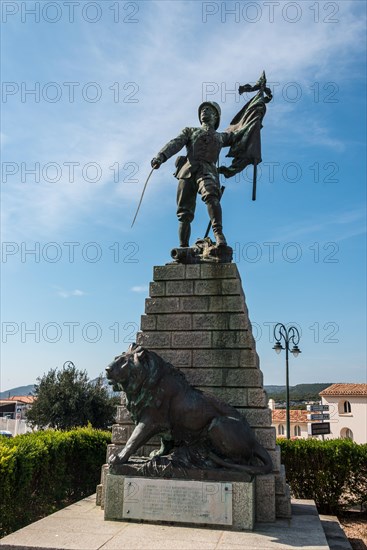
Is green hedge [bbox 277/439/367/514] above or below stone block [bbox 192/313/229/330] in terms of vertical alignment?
below

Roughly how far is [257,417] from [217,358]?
2.96ft

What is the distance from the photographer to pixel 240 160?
789 cm

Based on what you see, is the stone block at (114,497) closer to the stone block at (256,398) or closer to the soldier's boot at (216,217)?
the stone block at (256,398)

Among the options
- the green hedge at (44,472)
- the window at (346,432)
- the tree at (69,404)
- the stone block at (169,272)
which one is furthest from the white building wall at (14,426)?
the stone block at (169,272)

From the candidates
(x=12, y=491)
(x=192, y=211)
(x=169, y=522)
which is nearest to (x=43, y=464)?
(x=12, y=491)

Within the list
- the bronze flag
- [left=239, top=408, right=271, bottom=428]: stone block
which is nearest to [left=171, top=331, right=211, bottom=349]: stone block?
[left=239, top=408, right=271, bottom=428]: stone block

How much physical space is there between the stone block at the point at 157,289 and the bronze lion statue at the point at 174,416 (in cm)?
130

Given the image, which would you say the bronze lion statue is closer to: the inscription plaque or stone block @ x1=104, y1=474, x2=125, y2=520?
stone block @ x1=104, y1=474, x2=125, y2=520

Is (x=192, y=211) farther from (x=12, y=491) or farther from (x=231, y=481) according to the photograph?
(x=12, y=491)

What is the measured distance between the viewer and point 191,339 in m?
6.41

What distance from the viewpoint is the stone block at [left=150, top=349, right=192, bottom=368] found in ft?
20.8

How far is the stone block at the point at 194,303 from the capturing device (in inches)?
257

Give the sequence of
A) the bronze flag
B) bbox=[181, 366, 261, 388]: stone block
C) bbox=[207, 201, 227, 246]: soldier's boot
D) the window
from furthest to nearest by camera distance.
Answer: the window < the bronze flag < bbox=[207, 201, 227, 246]: soldier's boot < bbox=[181, 366, 261, 388]: stone block

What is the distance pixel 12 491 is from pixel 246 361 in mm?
3823
